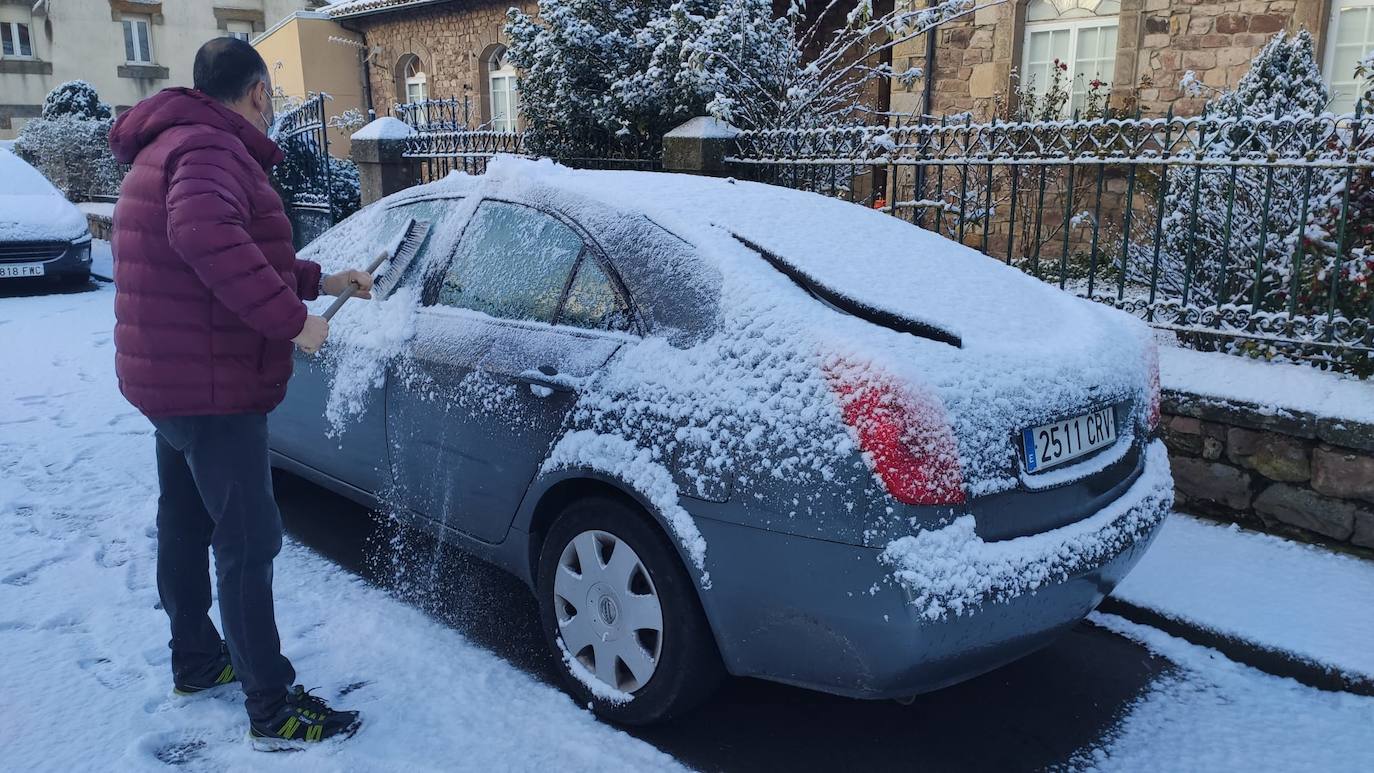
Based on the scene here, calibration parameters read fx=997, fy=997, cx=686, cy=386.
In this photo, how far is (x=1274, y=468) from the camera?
4.19m

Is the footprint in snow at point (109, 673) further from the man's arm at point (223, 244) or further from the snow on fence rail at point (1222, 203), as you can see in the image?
the snow on fence rail at point (1222, 203)

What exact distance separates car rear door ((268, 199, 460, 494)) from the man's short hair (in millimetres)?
1025

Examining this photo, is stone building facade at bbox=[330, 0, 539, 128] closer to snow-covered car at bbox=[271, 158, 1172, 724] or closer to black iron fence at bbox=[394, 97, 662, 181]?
black iron fence at bbox=[394, 97, 662, 181]

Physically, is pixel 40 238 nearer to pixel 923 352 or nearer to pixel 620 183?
pixel 620 183

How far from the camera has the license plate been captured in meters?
10.6

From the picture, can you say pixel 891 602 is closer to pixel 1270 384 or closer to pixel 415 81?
pixel 1270 384

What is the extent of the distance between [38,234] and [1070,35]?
11470 mm

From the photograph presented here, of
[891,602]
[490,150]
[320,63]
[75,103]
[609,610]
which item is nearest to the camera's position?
[891,602]


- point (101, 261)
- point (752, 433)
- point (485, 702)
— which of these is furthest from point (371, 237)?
point (101, 261)

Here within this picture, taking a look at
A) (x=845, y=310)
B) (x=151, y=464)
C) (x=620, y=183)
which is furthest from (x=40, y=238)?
(x=845, y=310)

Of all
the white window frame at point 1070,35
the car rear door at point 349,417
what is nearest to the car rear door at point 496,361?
the car rear door at point 349,417

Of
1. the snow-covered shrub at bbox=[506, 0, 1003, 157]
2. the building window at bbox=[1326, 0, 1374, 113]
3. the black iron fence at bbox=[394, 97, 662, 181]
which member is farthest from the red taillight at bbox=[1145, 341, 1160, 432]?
the building window at bbox=[1326, 0, 1374, 113]

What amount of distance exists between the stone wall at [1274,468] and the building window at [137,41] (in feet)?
127

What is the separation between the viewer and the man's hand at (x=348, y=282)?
10.2 feet
